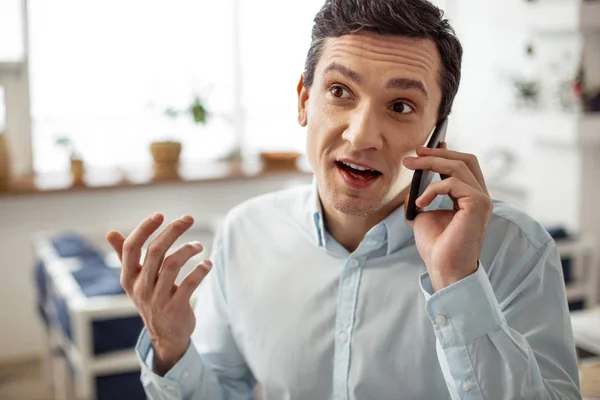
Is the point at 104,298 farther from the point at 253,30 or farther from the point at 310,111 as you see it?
the point at 253,30

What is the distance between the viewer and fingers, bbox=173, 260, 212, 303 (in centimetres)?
110

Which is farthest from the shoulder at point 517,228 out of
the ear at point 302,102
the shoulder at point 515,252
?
the ear at point 302,102

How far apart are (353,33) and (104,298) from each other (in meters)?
1.46

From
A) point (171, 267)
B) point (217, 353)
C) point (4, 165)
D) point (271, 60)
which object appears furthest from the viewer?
point (271, 60)

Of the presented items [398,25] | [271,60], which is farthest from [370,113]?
[271,60]

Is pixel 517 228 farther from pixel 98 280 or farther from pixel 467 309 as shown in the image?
pixel 98 280

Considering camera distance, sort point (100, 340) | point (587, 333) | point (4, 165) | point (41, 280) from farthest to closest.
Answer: point (4, 165) < point (41, 280) < point (100, 340) < point (587, 333)

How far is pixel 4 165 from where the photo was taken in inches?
150

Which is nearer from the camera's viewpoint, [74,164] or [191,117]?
[74,164]

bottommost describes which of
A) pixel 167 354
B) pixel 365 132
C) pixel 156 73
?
pixel 167 354

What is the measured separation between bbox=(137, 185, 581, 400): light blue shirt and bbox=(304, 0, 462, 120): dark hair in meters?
0.22

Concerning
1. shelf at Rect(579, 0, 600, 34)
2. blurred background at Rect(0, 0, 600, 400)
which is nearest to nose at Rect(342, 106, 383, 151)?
blurred background at Rect(0, 0, 600, 400)

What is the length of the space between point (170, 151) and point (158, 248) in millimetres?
3074

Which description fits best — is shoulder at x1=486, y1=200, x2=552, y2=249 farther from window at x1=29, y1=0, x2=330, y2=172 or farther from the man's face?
window at x1=29, y1=0, x2=330, y2=172
